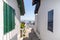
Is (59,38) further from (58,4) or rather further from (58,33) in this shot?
(58,4)

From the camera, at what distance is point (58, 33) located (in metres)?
4.07

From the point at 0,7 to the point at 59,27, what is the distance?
2.14 meters

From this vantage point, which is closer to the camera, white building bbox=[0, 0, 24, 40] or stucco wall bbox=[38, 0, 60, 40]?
white building bbox=[0, 0, 24, 40]

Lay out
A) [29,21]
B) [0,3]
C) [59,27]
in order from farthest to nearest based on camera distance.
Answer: [29,21] < [59,27] < [0,3]

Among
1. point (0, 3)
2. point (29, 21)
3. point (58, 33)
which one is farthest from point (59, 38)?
point (29, 21)

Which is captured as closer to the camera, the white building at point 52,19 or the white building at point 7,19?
the white building at point 7,19

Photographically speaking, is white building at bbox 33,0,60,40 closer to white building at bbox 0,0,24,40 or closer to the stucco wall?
the stucco wall

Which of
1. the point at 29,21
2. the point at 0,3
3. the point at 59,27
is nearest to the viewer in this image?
the point at 0,3

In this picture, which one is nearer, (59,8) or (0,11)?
(0,11)

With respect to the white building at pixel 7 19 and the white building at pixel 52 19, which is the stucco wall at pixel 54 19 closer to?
the white building at pixel 52 19

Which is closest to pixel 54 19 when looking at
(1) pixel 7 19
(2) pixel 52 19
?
(2) pixel 52 19

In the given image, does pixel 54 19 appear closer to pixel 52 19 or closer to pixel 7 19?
pixel 52 19

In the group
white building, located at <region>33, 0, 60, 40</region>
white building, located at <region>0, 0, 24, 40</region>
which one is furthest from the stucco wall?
white building, located at <region>0, 0, 24, 40</region>

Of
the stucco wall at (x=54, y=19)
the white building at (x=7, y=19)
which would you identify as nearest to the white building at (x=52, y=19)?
the stucco wall at (x=54, y=19)
